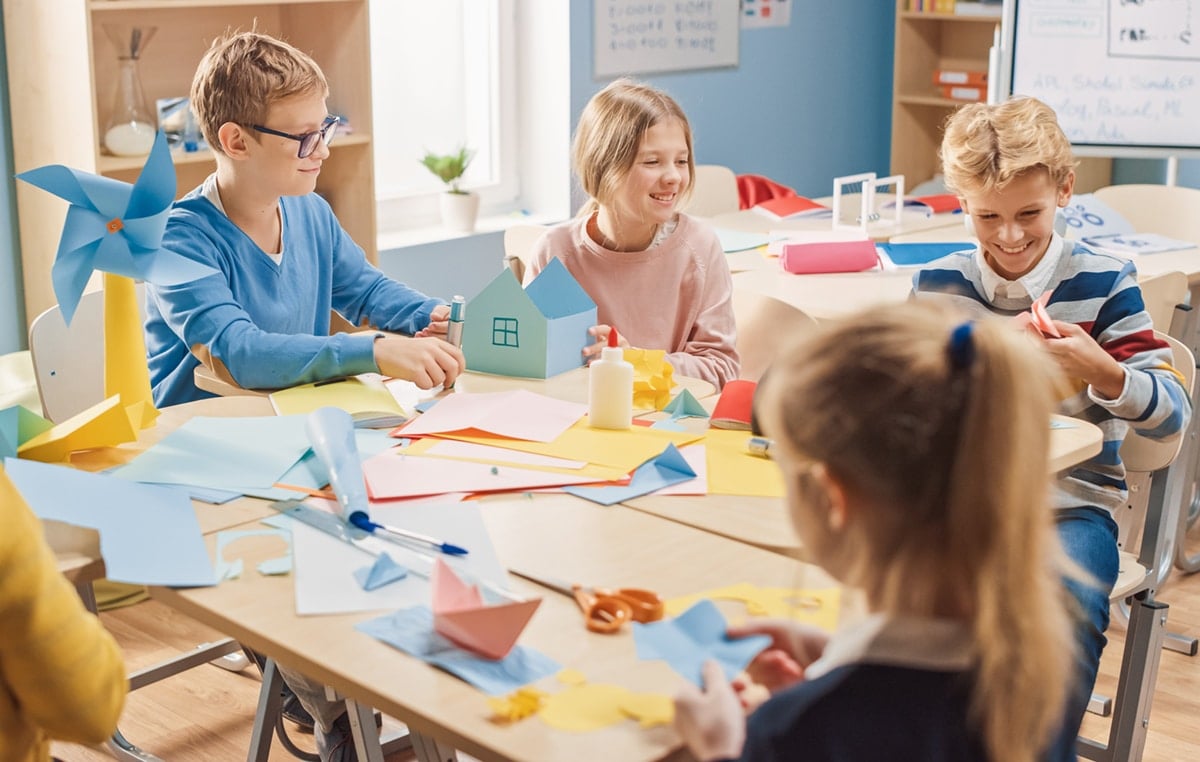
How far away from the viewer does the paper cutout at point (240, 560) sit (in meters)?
1.36

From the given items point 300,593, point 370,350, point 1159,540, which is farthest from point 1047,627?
point 1159,540

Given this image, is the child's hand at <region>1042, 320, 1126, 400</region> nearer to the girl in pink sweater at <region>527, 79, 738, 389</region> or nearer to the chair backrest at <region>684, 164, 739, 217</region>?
the girl in pink sweater at <region>527, 79, 738, 389</region>

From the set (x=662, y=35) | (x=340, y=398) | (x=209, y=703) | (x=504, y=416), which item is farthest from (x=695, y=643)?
(x=662, y=35)

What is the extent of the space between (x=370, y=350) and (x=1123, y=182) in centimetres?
394

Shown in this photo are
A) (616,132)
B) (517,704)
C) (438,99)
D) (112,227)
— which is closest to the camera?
(517,704)

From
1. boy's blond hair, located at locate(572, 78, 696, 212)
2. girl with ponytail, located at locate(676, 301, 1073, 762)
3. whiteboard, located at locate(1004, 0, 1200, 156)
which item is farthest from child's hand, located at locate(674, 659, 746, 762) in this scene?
whiteboard, located at locate(1004, 0, 1200, 156)

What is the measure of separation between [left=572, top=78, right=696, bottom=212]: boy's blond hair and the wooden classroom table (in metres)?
1.01

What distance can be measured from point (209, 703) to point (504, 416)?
1.07 metres

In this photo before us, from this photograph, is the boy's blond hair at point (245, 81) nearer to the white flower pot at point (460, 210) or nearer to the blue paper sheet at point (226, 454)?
the blue paper sheet at point (226, 454)

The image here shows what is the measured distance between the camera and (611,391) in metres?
1.81

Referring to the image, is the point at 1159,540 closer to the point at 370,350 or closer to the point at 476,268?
the point at 370,350

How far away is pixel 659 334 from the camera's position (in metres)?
2.50

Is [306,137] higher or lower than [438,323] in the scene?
higher

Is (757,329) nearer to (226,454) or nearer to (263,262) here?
(263,262)
